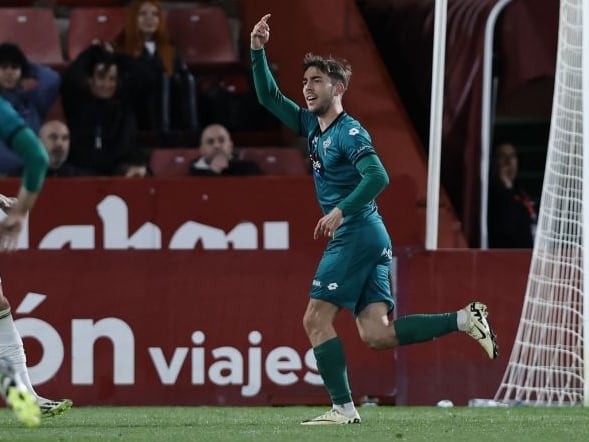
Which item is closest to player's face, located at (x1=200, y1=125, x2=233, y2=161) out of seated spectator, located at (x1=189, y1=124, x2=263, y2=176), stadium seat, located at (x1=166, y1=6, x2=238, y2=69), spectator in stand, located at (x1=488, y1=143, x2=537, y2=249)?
seated spectator, located at (x1=189, y1=124, x2=263, y2=176)

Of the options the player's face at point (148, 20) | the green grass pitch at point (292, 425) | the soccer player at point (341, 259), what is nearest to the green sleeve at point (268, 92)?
the soccer player at point (341, 259)

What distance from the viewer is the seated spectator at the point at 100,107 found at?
12.2 metres

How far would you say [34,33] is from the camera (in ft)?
46.1

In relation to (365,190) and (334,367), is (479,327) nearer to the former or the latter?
(334,367)

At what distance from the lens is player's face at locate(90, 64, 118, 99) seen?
41.3 ft

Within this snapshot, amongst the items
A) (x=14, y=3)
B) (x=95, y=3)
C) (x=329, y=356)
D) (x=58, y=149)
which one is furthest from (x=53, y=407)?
(x=14, y=3)

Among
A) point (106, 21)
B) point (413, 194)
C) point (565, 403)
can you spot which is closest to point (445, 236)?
point (413, 194)

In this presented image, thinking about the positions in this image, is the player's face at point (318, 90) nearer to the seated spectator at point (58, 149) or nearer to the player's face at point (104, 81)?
the seated spectator at point (58, 149)

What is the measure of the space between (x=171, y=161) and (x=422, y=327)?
175 inches

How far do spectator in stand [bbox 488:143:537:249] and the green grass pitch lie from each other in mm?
2341

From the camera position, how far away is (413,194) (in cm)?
1085

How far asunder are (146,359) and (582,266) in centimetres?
301

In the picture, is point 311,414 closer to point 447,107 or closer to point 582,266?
point 582,266

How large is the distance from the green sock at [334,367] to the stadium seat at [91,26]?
6.64 meters
